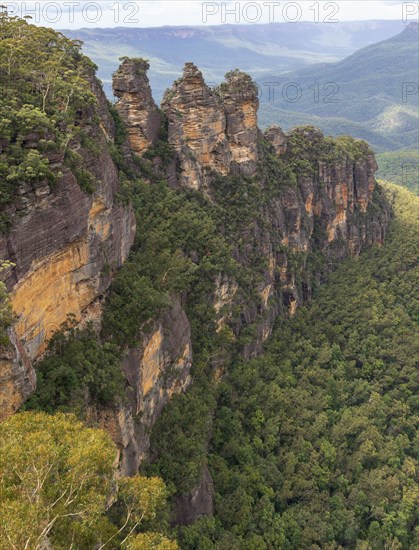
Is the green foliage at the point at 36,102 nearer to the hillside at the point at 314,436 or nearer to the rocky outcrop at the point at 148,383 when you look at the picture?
the rocky outcrop at the point at 148,383

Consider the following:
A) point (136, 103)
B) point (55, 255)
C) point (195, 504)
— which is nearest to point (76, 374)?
Answer: point (55, 255)

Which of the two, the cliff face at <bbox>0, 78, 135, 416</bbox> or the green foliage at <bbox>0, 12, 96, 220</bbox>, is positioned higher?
the green foliage at <bbox>0, 12, 96, 220</bbox>

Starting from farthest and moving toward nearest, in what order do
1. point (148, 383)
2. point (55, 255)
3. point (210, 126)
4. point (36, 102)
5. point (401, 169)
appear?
point (401, 169) → point (210, 126) → point (148, 383) → point (36, 102) → point (55, 255)

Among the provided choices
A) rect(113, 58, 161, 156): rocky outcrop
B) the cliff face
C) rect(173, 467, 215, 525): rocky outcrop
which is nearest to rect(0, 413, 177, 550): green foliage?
the cliff face

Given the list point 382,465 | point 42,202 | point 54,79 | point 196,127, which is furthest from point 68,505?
point 196,127

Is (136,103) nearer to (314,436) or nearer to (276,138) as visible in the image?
(276,138)

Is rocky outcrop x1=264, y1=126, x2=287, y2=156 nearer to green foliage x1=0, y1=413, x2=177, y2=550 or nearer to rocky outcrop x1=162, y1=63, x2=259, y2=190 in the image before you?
rocky outcrop x1=162, y1=63, x2=259, y2=190
